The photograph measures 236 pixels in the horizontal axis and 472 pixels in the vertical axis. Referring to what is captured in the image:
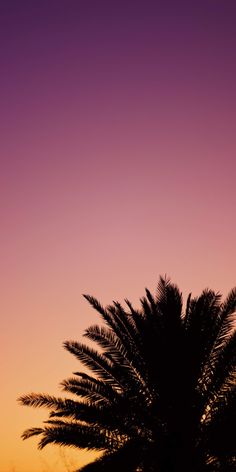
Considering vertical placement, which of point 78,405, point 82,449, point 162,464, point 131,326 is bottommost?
point 162,464

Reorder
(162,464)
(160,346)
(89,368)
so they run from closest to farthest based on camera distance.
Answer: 1. (162,464)
2. (160,346)
3. (89,368)

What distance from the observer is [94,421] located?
1038cm

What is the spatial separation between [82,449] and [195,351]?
117 inches

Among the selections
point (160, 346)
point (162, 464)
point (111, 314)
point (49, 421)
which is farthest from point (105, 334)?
point (162, 464)

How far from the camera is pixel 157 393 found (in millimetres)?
10367

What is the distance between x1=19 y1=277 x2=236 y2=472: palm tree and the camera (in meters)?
9.80

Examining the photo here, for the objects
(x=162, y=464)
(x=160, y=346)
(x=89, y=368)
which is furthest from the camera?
(x=89, y=368)

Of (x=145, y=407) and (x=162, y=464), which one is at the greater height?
(x=145, y=407)

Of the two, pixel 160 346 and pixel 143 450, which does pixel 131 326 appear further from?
pixel 143 450

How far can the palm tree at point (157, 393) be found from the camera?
9797mm

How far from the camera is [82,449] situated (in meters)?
10.4

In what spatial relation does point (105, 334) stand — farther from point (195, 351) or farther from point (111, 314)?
point (195, 351)

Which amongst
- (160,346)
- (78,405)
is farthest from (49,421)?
(160,346)

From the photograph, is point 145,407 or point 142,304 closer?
point 145,407
